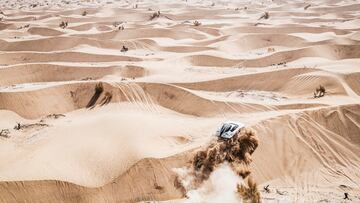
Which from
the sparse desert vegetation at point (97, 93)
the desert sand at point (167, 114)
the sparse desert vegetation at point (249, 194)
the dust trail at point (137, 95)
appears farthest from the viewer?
the sparse desert vegetation at point (97, 93)

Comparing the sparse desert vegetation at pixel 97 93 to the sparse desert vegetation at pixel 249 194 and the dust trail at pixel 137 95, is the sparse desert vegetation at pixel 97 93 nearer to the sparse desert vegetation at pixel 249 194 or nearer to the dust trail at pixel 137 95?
the dust trail at pixel 137 95

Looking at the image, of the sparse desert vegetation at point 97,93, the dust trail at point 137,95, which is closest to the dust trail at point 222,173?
the dust trail at point 137,95

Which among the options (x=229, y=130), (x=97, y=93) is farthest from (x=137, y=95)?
(x=229, y=130)

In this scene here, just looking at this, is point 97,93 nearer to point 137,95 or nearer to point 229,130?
point 137,95

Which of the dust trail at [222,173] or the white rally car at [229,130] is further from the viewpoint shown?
the white rally car at [229,130]

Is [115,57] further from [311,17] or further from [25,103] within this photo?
[311,17]

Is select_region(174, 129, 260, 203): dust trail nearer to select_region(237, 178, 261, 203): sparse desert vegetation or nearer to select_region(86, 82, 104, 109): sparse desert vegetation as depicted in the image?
select_region(237, 178, 261, 203): sparse desert vegetation

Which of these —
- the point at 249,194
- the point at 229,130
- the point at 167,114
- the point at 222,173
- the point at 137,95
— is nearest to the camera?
the point at 249,194

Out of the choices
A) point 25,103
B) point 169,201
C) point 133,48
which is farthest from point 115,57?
point 169,201
